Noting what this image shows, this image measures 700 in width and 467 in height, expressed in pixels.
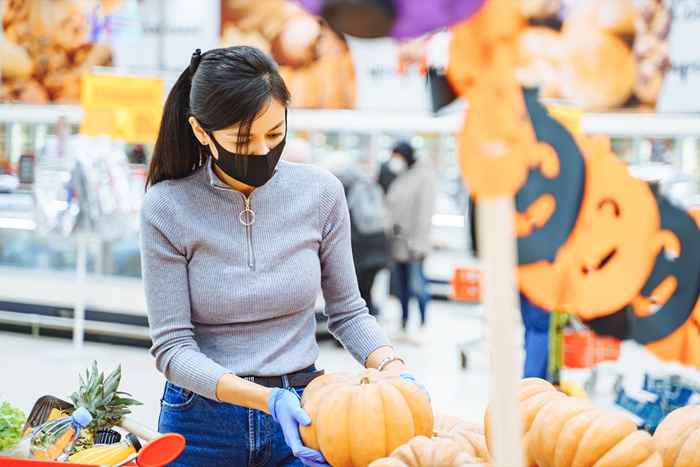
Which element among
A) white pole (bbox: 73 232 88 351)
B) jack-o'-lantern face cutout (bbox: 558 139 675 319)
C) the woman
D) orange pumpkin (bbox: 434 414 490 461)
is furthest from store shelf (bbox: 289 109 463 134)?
orange pumpkin (bbox: 434 414 490 461)

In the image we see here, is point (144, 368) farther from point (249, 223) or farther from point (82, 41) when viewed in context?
point (249, 223)

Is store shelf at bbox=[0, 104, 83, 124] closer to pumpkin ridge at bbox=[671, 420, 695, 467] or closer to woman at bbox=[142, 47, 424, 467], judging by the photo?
woman at bbox=[142, 47, 424, 467]

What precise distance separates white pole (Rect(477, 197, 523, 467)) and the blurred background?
4.91 meters

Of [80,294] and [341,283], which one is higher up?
[341,283]

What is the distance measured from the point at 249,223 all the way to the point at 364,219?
281 inches

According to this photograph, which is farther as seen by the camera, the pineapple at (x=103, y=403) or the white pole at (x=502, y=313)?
the pineapple at (x=103, y=403)

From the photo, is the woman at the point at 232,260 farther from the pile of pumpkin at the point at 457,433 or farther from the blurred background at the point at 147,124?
the blurred background at the point at 147,124

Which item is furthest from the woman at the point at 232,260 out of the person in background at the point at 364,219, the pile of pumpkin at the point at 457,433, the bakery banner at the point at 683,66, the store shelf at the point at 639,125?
the store shelf at the point at 639,125

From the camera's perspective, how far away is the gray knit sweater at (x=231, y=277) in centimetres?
209

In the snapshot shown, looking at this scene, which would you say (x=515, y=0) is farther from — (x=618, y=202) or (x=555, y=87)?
(x=555, y=87)

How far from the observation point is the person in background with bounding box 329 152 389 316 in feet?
30.5

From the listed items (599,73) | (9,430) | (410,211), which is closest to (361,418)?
(9,430)

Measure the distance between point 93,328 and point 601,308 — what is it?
299 inches

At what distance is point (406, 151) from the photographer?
9.88 metres
